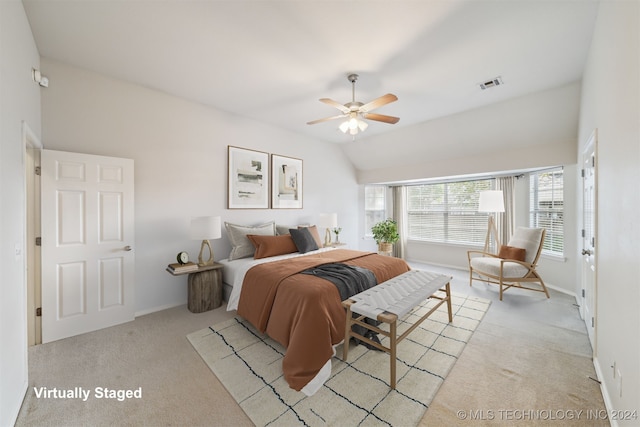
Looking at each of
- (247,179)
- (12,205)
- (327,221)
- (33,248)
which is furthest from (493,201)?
(33,248)

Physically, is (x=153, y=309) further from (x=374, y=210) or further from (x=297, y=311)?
(x=374, y=210)

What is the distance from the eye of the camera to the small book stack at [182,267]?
307 centimetres

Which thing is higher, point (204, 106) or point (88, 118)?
point (204, 106)

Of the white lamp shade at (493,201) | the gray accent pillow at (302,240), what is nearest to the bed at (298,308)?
the gray accent pillow at (302,240)

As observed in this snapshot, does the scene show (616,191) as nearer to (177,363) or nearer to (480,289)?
(480,289)

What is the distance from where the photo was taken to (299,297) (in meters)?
2.22

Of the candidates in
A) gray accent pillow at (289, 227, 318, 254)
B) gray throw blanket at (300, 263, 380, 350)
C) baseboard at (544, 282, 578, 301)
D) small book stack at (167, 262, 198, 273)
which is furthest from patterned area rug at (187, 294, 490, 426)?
baseboard at (544, 282, 578, 301)

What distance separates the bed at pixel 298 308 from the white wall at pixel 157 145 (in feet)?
3.67

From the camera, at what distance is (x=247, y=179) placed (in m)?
4.21

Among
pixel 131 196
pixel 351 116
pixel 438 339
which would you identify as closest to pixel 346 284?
pixel 438 339

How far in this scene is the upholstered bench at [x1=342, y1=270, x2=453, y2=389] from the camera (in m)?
1.92

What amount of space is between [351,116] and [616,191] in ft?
7.53

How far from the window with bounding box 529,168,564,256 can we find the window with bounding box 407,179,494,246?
75 centimetres

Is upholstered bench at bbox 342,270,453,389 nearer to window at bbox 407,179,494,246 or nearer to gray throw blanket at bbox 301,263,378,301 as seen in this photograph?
gray throw blanket at bbox 301,263,378,301
